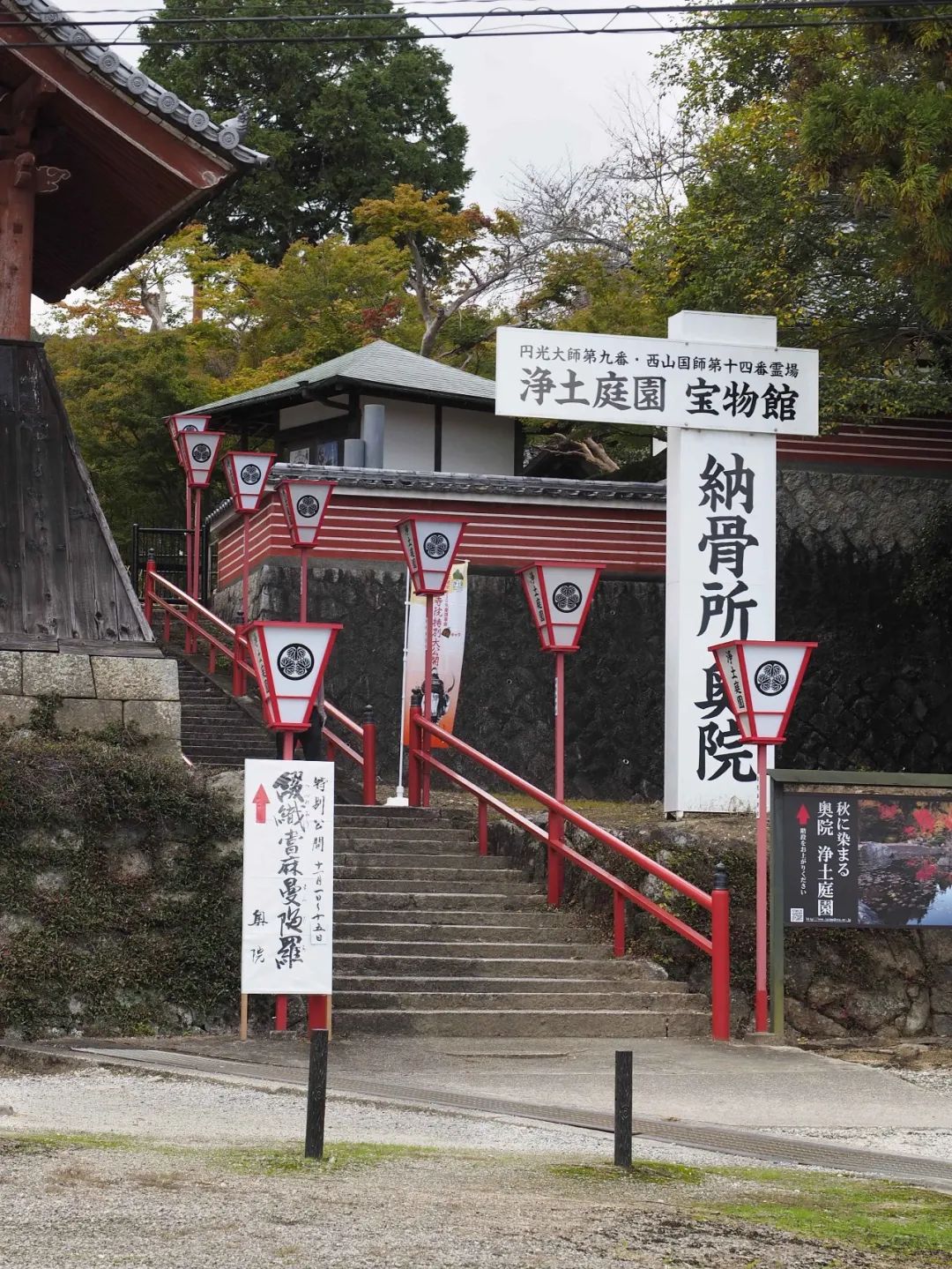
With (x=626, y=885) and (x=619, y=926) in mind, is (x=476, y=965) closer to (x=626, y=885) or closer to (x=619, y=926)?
(x=619, y=926)

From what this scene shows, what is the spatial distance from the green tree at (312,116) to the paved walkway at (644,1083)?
1223 inches

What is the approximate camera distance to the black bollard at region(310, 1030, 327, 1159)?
23.1 ft

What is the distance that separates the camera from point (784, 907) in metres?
12.5

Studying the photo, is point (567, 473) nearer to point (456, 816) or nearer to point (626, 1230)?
point (456, 816)

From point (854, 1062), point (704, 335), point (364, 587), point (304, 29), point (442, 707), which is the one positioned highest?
point (304, 29)

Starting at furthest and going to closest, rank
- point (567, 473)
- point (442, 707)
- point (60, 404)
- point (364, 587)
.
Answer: point (567, 473) < point (364, 587) < point (442, 707) < point (60, 404)

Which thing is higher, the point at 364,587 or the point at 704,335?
the point at 704,335

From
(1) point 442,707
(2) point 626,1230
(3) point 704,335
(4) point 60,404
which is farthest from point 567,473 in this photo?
(2) point 626,1230

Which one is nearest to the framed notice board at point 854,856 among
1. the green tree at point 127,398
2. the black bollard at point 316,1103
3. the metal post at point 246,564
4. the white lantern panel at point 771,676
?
the white lantern panel at point 771,676

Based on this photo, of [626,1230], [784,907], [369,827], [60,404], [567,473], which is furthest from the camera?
[567,473]

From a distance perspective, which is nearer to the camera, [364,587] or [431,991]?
[431,991]

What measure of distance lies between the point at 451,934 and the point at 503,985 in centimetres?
88

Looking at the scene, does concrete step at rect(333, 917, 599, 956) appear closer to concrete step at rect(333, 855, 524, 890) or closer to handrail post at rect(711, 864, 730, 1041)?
concrete step at rect(333, 855, 524, 890)

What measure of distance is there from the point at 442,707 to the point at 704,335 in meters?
6.36
